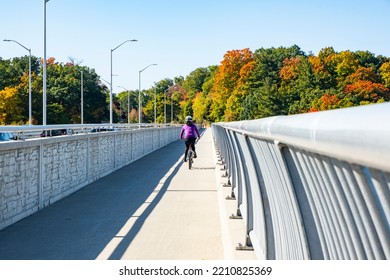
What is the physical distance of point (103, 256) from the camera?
653 centimetres

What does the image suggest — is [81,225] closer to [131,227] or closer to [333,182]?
[131,227]

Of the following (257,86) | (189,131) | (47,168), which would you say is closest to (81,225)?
(47,168)

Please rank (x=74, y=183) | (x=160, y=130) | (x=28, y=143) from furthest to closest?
(x=160, y=130)
(x=74, y=183)
(x=28, y=143)

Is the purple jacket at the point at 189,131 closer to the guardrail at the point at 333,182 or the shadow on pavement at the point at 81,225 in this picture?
the shadow on pavement at the point at 81,225

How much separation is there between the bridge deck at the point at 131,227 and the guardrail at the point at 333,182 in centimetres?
309

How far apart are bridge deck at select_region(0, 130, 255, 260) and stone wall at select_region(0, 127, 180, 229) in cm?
24

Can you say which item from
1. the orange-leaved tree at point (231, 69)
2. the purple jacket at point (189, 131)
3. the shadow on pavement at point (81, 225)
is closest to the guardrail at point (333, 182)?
the shadow on pavement at point (81, 225)

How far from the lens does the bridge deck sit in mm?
6808

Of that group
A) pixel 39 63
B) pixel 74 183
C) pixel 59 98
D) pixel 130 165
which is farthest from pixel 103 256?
pixel 39 63

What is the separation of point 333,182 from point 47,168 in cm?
932

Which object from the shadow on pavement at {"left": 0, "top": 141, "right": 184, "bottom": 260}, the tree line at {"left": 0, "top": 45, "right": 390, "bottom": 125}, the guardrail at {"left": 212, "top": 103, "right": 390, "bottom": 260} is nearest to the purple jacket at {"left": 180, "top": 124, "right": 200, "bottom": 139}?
the shadow on pavement at {"left": 0, "top": 141, "right": 184, "bottom": 260}

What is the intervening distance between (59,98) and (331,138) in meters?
98.9
